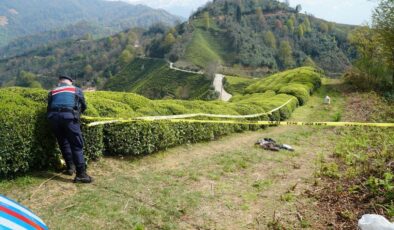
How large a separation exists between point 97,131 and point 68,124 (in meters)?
1.19

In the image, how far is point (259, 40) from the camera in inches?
5305

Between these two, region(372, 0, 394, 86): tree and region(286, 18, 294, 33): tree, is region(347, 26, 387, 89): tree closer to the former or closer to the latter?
region(372, 0, 394, 86): tree

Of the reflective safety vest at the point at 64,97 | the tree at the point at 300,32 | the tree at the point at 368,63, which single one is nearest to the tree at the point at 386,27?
the tree at the point at 368,63

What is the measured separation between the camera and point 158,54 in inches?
5325

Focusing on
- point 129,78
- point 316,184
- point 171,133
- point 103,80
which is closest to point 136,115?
point 171,133

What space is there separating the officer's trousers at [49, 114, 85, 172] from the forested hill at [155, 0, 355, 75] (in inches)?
4140

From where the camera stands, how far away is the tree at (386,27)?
25670mm

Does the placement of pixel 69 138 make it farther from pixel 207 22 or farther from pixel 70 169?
pixel 207 22

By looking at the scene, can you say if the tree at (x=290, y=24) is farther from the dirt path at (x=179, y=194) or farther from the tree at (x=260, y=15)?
the dirt path at (x=179, y=194)

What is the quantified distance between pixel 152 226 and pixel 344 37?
150 metres

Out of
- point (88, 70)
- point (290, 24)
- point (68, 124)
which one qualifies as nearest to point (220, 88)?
point (68, 124)

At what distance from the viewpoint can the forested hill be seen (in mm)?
121000

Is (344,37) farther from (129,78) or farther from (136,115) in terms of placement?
(136,115)

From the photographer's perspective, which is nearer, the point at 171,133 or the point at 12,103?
the point at 12,103
